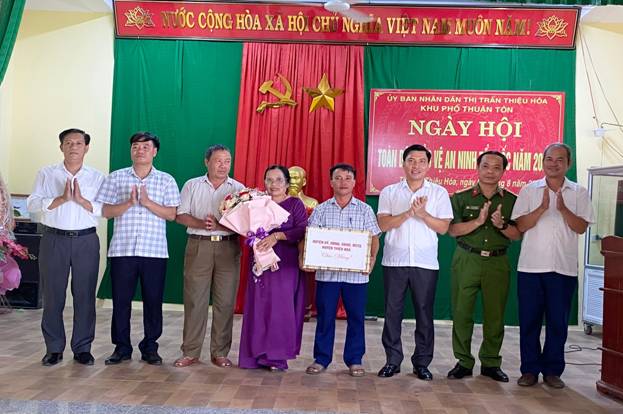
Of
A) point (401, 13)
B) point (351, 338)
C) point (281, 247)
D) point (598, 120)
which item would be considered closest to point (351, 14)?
point (401, 13)

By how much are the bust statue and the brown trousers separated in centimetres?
184

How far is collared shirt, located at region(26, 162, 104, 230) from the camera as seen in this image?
376 centimetres

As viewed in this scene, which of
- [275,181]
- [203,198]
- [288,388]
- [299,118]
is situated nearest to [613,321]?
[288,388]

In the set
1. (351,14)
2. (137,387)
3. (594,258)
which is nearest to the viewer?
(137,387)

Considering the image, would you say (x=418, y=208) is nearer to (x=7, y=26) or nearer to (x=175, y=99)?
(x=7, y=26)

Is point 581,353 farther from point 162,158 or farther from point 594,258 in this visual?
point 162,158

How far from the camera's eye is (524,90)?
618cm

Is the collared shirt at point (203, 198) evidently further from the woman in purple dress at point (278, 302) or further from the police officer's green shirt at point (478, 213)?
the police officer's green shirt at point (478, 213)

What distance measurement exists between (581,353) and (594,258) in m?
1.46

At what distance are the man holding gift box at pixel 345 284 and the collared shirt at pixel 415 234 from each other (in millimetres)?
123

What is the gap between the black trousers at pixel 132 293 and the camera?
386cm

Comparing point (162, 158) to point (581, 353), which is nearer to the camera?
point (581, 353)

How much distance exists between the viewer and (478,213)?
12.5 feet

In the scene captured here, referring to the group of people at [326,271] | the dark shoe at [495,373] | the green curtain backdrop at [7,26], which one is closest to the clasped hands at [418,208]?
the group of people at [326,271]
